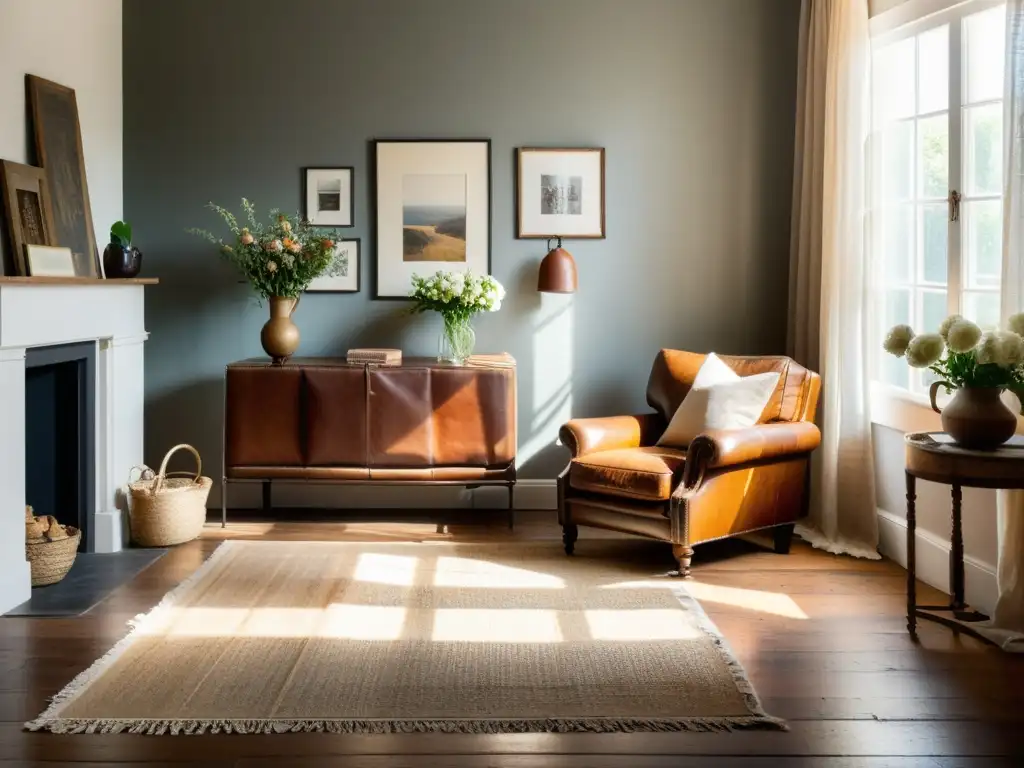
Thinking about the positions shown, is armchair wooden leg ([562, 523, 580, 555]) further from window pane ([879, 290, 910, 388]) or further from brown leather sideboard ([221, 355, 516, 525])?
window pane ([879, 290, 910, 388])

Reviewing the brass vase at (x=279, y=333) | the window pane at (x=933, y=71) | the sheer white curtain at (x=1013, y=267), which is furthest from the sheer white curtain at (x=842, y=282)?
the brass vase at (x=279, y=333)

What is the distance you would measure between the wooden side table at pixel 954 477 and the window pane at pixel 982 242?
0.81 metres

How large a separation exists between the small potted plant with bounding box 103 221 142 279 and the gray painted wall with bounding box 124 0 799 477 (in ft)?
2.22

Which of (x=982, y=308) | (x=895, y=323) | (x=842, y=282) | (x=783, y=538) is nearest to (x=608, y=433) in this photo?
(x=783, y=538)

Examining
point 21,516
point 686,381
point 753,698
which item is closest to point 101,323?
point 21,516

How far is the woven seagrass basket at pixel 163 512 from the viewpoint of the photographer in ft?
16.5

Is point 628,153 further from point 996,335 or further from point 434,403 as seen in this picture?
point 996,335

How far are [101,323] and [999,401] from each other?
12.6ft

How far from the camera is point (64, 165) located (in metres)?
4.89

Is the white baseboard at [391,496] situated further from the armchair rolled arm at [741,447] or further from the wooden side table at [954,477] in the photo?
the wooden side table at [954,477]

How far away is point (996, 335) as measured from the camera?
3430 millimetres

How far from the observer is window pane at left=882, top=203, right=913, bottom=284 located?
16.1 ft

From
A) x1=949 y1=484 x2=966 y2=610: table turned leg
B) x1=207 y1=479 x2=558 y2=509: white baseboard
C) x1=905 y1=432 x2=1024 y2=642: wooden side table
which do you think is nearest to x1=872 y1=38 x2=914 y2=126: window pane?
x1=905 y1=432 x2=1024 y2=642: wooden side table

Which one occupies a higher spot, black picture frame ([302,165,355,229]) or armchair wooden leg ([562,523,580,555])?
black picture frame ([302,165,355,229])
